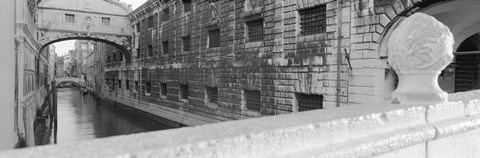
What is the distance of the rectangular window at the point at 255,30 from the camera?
414 inches

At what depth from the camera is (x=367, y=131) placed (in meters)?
1.64

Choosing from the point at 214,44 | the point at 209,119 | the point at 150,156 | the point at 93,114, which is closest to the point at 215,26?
the point at 214,44

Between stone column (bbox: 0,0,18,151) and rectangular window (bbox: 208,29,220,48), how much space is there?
630 cm

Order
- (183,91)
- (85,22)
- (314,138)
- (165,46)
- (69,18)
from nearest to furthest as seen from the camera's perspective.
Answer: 1. (314,138)
2. (183,91)
3. (165,46)
4. (69,18)
5. (85,22)

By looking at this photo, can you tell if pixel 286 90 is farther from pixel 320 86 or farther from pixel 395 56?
pixel 395 56

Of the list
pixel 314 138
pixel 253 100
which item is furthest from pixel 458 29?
pixel 314 138

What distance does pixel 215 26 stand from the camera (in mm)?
12719

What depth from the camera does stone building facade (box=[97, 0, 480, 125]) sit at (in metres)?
7.43

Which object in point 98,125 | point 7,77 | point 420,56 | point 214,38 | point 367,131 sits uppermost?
point 214,38

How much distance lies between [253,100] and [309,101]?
7.58 ft

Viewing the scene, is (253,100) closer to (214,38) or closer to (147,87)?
(214,38)

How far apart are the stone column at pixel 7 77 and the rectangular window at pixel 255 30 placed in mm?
6369

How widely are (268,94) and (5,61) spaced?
6479mm

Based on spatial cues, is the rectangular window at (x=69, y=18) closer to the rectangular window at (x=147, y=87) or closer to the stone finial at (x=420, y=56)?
the rectangular window at (x=147, y=87)
